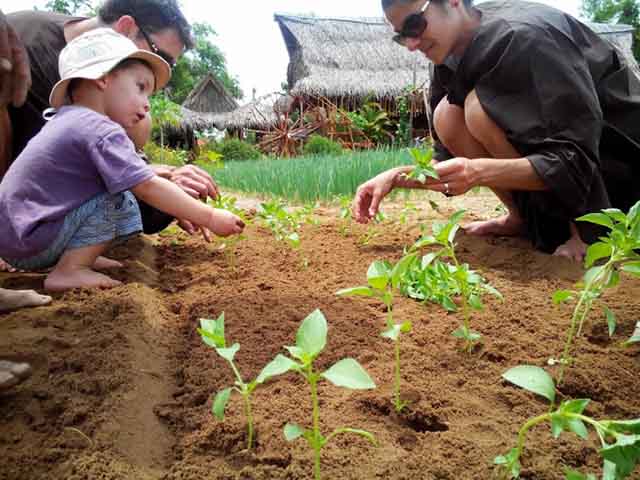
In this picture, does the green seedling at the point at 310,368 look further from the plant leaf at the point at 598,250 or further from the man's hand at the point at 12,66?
the man's hand at the point at 12,66

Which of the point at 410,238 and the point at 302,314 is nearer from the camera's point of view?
the point at 302,314

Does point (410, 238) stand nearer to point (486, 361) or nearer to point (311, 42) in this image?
point (486, 361)

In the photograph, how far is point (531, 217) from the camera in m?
2.19

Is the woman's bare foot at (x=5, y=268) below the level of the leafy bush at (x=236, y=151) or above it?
above

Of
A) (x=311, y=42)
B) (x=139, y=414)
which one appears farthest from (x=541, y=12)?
(x=311, y=42)

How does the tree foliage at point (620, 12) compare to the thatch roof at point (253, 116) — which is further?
the tree foliage at point (620, 12)

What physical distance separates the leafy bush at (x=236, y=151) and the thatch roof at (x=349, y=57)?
8.68 feet

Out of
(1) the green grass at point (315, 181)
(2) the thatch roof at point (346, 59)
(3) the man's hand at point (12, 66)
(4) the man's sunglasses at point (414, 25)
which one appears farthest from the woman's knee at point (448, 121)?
(2) the thatch roof at point (346, 59)

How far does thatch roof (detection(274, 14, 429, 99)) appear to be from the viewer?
1506cm

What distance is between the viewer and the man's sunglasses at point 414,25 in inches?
82.3

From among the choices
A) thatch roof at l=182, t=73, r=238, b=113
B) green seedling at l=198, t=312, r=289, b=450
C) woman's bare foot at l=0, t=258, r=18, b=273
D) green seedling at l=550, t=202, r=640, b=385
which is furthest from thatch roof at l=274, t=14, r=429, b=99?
green seedling at l=198, t=312, r=289, b=450

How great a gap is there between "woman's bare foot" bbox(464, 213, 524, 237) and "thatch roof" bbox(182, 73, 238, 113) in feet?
71.2

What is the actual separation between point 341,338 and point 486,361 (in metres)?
0.34

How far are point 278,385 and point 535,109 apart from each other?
1442 millimetres
